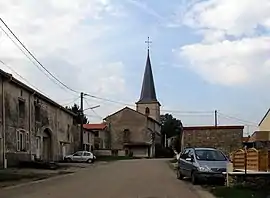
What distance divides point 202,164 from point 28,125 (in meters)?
22.9

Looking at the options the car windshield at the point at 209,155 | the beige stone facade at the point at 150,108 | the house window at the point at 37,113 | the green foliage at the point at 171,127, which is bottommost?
the green foliage at the point at 171,127

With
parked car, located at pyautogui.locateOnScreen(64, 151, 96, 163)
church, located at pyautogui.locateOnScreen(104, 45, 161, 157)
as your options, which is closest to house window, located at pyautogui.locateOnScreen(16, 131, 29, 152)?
parked car, located at pyautogui.locateOnScreen(64, 151, 96, 163)

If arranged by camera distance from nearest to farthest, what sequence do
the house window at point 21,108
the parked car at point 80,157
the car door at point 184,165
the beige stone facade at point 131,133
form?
1. the car door at point 184,165
2. the house window at point 21,108
3. the parked car at point 80,157
4. the beige stone facade at point 131,133

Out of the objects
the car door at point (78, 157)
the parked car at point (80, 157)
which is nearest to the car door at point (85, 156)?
the parked car at point (80, 157)

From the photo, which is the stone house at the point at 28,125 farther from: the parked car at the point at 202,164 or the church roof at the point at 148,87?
the church roof at the point at 148,87

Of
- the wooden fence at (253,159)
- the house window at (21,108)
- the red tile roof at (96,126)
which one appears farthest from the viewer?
the red tile roof at (96,126)

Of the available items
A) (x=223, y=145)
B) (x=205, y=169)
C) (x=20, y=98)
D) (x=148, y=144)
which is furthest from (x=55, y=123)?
(x=148, y=144)

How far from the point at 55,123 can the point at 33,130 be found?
8.52 meters

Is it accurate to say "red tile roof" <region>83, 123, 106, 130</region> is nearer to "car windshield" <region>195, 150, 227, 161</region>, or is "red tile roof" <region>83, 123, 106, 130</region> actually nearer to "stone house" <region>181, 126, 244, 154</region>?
"stone house" <region>181, 126, 244, 154</region>

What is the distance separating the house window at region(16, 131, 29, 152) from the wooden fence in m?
21.2

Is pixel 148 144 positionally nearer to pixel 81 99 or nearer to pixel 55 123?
pixel 81 99

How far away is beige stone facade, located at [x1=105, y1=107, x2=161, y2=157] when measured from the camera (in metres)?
96.5

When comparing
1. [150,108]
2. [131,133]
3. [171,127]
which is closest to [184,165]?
[131,133]

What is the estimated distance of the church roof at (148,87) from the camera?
107 m
